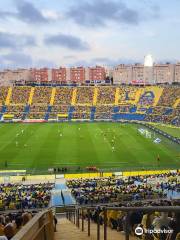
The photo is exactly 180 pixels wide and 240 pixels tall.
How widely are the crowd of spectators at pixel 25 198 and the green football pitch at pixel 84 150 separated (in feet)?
27.5

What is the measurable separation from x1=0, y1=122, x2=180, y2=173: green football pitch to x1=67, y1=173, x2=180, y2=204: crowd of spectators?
24.3ft

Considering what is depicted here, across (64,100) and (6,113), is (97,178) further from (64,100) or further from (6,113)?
(64,100)

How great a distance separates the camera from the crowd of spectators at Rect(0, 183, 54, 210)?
27.4 meters

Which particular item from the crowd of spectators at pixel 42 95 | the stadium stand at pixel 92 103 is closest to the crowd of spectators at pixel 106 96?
the stadium stand at pixel 92 103

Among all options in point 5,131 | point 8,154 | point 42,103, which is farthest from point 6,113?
point 8,154

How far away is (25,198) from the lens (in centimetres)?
2925

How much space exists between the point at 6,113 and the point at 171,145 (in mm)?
58167

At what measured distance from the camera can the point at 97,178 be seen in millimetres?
40750

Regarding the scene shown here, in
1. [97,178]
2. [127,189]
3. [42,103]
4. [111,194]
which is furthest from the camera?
[42,103]

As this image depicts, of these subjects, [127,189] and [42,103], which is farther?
[42,103]

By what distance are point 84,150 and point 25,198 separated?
91.3ft

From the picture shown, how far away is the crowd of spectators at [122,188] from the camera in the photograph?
93.1 ft

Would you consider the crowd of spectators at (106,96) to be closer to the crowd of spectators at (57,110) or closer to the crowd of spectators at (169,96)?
the crowd of spectators at (57,110)

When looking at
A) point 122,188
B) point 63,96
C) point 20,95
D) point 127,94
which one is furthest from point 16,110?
point 122,188
